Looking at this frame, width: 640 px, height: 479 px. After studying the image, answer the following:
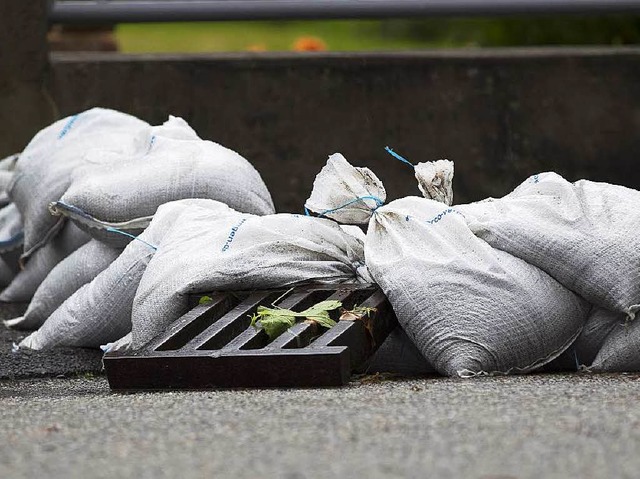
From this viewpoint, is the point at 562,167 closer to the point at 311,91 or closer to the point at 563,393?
the point at 311,91

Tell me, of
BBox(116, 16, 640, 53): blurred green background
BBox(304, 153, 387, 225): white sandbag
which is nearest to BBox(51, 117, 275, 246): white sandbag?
BBox(304, 153, 387, 225): white sandbag

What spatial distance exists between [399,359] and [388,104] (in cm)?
263

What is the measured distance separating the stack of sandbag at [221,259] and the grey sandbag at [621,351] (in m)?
0.66

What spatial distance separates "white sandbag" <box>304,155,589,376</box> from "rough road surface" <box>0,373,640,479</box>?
217 mm

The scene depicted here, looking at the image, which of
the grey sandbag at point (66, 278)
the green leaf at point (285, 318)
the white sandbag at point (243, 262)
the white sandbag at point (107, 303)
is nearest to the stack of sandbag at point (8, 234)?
the grey sandbag at point (66, 278)

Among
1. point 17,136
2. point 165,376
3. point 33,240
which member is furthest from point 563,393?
point 17,136

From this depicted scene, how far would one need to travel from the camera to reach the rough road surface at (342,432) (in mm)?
2279

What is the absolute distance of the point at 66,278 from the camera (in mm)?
4676

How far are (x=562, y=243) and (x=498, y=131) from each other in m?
2.70

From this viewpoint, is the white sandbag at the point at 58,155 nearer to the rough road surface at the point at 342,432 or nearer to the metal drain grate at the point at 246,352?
the metal drain grate at the point at 246,352

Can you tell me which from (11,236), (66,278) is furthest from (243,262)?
(11,236)

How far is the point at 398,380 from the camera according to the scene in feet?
11.6

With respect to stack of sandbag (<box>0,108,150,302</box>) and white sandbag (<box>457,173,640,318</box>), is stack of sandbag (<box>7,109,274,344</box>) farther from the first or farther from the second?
white sandbag (<box>457,173,640,318</box>)

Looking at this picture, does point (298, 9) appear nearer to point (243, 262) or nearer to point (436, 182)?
point (436, 182)
